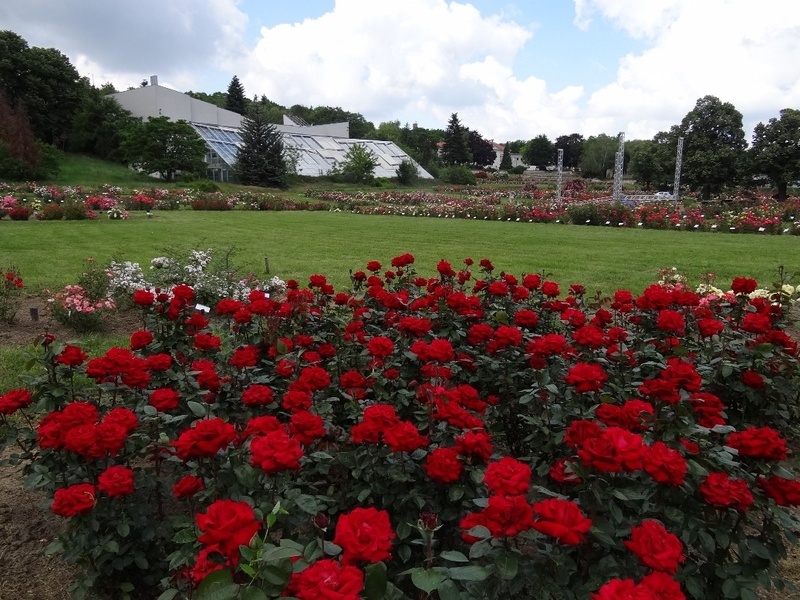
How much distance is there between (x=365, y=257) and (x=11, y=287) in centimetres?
605

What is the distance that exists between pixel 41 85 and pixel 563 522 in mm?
54773

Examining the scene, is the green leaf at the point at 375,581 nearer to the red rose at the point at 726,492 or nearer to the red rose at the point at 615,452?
the red rose at the point at 615,452

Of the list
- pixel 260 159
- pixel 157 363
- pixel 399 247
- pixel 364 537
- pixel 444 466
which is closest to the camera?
pixel 364 537

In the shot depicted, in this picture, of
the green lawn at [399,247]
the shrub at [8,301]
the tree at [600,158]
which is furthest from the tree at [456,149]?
the shrub at [8,301]

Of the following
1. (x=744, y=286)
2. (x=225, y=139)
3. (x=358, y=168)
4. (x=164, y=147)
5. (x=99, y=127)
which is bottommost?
(x=744, y=286)

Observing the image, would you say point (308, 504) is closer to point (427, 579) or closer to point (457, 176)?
point (427, 579)

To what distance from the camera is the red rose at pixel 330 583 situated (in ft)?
3.19

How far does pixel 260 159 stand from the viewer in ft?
129

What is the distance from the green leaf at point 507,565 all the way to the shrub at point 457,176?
55.9m

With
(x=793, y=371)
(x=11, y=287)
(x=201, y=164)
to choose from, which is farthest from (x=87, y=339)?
(x=201, y=164)

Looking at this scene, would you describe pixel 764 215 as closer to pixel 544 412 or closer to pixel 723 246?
pixel 723 246

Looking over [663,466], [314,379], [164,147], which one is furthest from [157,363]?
[164,147]

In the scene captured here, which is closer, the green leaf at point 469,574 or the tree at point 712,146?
the green leaf at point 469,574

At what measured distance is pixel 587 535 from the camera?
5.54 feet
